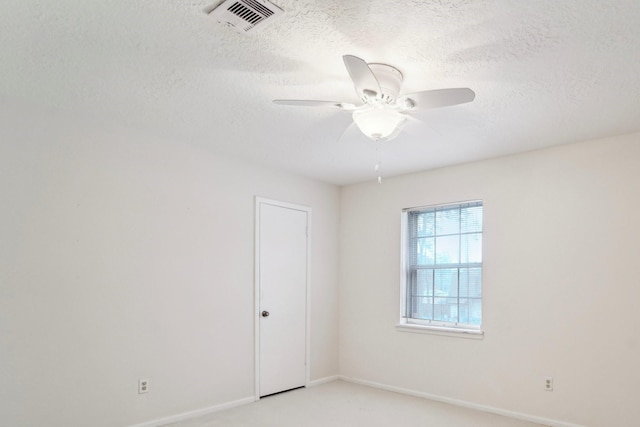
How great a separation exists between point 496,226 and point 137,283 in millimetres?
3334

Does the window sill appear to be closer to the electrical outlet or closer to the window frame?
the window frame

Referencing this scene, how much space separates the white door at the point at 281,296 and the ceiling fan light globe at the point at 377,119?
7.33 feet

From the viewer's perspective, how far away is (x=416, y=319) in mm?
4852

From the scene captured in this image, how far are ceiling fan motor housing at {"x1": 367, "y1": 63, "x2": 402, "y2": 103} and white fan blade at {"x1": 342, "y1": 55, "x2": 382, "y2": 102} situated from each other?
0.17m

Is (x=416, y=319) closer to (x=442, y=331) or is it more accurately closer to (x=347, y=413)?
(x=442, y=331)

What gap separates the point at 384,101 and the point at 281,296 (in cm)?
289

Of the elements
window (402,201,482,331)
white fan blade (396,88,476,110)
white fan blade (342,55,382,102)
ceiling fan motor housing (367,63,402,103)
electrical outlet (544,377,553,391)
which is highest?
ceiling fan motor housing (367,63,402,103)

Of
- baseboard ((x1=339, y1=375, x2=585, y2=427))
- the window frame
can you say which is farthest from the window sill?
baseboard ((x1=339, y1=375, x2=585, y2=427))


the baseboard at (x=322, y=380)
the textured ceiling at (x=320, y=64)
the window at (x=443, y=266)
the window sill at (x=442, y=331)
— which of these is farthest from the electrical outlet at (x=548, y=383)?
the baseboard at (x=322, y=380)

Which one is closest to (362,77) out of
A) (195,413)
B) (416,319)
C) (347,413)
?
(347,413)

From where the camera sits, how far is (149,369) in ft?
11.8

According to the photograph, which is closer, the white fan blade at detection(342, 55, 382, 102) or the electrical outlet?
the white fan blade at detection(342, 55, 382, 102)

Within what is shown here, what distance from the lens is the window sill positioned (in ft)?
13.9

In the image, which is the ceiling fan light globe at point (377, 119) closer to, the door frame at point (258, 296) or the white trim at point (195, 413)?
the door frame at point (258, 296)
